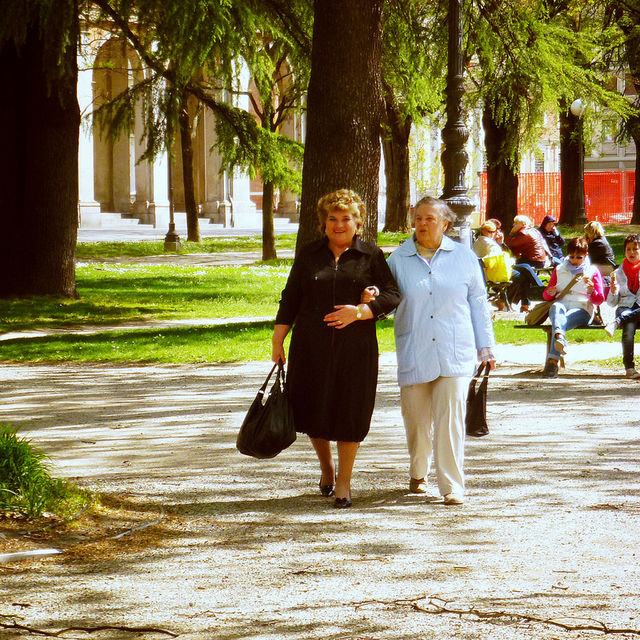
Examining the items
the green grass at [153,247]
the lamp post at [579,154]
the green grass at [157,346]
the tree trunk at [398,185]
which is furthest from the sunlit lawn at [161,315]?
the tree trunk at [398,185]

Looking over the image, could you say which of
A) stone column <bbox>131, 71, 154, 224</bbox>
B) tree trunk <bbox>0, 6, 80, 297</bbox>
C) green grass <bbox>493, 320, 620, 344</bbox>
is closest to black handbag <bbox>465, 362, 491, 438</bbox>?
green grass <bbox>493, 320, 620, 344</bbox>

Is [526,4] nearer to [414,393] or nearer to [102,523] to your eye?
[414,393]

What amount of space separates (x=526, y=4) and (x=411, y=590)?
14.0m

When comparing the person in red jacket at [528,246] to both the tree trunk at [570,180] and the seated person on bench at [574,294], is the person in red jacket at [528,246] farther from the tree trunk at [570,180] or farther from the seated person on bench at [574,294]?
the tree trunk at [570,180]

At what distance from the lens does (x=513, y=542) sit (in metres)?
5.62

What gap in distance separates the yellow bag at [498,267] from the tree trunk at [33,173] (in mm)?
6102

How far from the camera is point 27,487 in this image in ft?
19.6

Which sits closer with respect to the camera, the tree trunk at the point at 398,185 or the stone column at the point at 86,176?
the tree trunk at the point at 398,185

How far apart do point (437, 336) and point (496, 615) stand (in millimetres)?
2320

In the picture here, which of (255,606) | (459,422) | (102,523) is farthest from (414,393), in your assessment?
(255,606)

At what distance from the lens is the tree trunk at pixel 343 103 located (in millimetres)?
13031

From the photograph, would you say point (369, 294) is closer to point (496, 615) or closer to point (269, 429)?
point (269, 429)

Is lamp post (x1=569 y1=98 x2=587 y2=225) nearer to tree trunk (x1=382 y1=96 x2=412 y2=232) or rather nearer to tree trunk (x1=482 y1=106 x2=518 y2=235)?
tree trunk (x1=482 y1=106 x2=518 y2=235)

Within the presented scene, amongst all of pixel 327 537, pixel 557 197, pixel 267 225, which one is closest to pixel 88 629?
pixel 327 537
